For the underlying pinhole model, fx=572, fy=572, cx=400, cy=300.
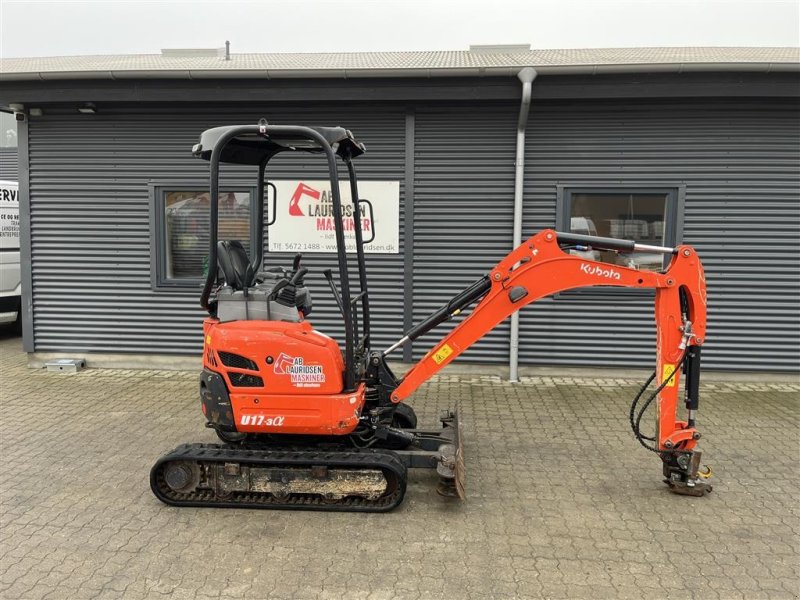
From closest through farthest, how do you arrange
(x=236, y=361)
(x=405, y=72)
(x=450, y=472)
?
(x=450, y=472) → (x=236, y=361) → (x=405, y=72)

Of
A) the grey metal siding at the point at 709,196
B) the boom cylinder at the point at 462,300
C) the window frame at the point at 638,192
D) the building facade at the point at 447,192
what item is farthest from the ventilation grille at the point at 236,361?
the window frame at the point at 638,192

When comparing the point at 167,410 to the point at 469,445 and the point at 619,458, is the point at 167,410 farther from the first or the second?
the point at 619,458

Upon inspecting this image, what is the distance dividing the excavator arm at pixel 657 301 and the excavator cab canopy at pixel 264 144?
1412mm

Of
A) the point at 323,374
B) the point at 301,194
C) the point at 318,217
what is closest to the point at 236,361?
the point at 323,374

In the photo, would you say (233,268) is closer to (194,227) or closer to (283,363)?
(283,363)

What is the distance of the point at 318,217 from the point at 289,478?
4.36m

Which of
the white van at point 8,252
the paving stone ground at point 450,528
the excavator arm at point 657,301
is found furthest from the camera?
the white van at point 8,252

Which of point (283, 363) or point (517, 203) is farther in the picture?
point (517, 203)

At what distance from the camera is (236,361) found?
3951 millimetres

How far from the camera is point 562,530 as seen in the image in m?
3.73

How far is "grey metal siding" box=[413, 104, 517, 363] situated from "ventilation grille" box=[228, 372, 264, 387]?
13.0 feet

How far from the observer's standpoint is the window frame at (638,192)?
7.33 metres

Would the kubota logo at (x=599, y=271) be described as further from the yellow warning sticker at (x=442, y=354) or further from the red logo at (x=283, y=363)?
the red logo at (x=283, y=363)

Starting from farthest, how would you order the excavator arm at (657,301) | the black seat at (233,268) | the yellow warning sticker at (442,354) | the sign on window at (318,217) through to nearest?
the sign on window at (318,217)
the yellow warning sticker at (442,354)
the black seat at (233,268)
the excavator arm at (657,301)
